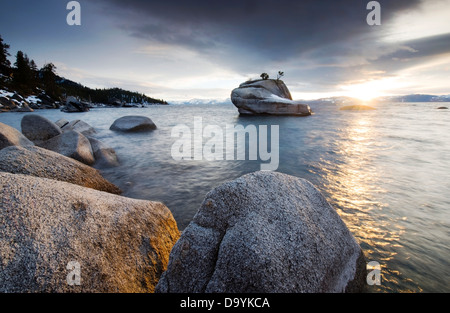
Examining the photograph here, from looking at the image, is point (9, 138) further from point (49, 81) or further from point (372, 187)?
point (49, 81)

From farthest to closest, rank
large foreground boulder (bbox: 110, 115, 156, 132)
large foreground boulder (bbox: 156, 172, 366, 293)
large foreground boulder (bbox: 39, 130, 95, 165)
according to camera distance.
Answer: large foreground boulder (bbox: 110, 115, 156, 132), large foreground boulder (bbox: 39, 130, 95, 165), large foreground boulder (bbox: 156, 172, 366, 293)

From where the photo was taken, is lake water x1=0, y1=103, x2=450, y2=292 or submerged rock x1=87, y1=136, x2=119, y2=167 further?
submerged rock x1=87, y1=136, x2=119, y2=167

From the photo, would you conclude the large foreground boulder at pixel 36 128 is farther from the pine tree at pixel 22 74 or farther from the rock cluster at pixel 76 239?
the pine tree at pixel 22 74

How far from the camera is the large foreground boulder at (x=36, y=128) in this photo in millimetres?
9383

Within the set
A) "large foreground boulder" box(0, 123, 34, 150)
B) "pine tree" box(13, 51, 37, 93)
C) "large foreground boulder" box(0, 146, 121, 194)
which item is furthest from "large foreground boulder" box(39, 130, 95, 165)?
"pine tree" box(13, 51, 37, 93)

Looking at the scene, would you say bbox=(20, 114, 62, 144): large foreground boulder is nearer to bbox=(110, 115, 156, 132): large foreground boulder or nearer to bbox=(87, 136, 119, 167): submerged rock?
bbox=(87, 136, 119, 167): submerged rock

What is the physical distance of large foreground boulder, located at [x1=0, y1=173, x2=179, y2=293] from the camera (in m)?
1.94

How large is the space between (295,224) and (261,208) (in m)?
0.44

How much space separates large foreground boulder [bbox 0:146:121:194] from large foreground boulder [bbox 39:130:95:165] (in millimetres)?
2830

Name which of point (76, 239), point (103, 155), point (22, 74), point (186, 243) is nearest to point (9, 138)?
point (103, 155)

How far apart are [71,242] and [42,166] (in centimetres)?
292

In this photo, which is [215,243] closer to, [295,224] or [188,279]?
[188,279]

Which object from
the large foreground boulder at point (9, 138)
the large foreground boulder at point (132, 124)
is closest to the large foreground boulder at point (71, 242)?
the large foreground boulder at point (9, 138)

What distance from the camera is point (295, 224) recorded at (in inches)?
91.7
